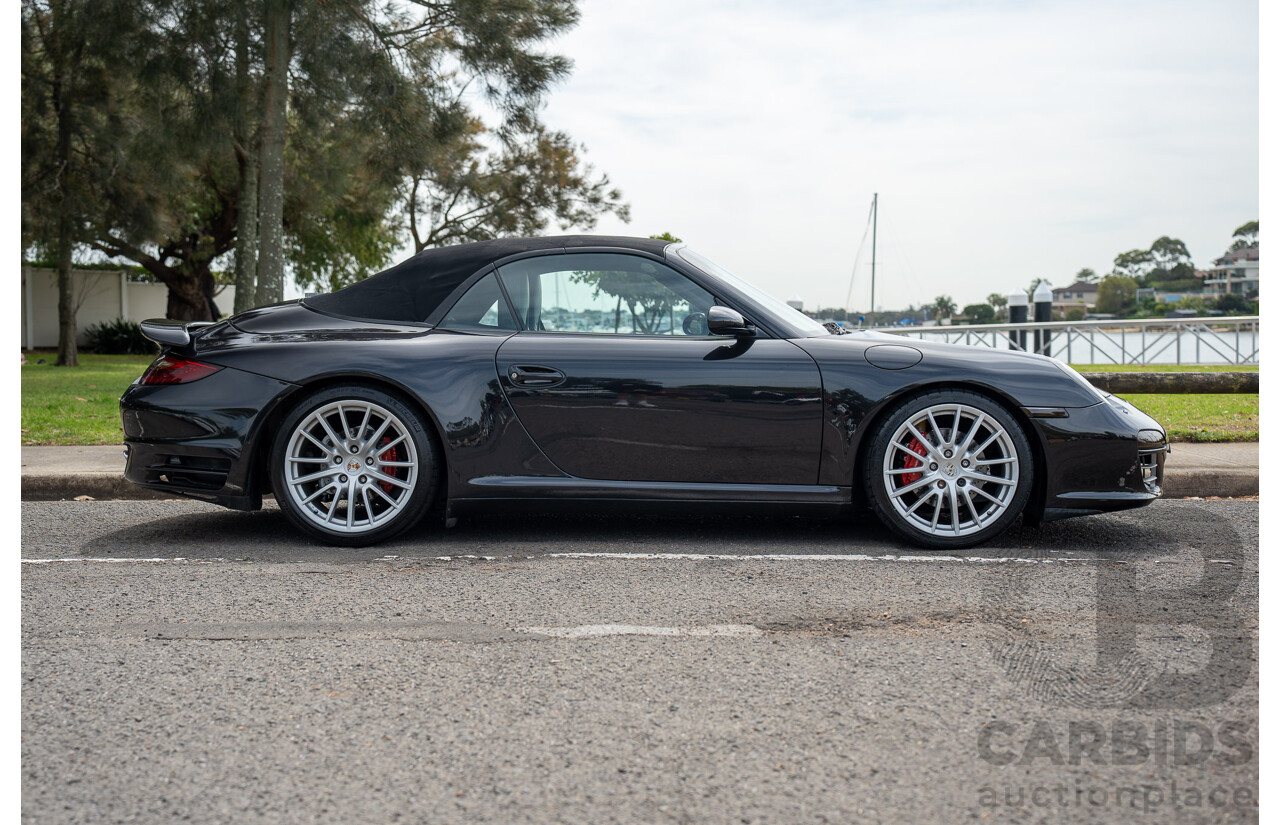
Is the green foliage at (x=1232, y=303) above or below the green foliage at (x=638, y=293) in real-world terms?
above

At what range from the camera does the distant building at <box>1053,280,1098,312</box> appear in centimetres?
2534

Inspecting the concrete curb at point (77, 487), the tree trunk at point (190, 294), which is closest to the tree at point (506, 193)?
the tree trunk at point (190, 294)

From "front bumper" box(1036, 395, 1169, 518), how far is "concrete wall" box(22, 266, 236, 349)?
2994 centimetres

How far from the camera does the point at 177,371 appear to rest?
477cm

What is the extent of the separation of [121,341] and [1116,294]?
30020mm

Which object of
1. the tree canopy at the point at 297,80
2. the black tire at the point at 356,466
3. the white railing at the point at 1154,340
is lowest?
the black tire at the point at 356,466

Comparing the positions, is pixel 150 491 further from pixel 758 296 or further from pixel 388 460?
pixel 758 296

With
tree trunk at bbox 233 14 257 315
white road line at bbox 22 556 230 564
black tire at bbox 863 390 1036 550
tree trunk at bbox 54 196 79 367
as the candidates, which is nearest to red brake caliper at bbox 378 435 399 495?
white road line at bbox 22 556 230 564

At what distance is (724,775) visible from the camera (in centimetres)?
227

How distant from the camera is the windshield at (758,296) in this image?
15.8 feet

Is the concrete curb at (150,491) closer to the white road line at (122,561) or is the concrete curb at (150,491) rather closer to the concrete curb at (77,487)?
the concrete curb at (77,487)

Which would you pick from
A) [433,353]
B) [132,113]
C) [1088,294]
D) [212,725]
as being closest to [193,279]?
[132,113]

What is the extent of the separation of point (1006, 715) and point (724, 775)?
812 mm

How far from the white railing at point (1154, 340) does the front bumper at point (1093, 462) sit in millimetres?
16126
